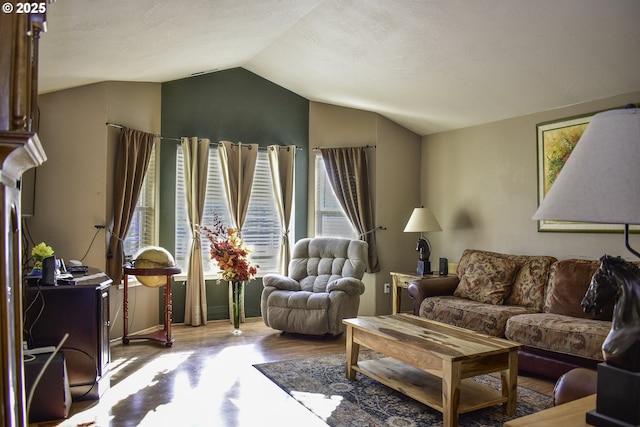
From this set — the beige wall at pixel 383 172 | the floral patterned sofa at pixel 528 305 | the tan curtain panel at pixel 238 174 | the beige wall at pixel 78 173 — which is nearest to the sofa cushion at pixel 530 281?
the floral patterned sofa at pixel 528 305

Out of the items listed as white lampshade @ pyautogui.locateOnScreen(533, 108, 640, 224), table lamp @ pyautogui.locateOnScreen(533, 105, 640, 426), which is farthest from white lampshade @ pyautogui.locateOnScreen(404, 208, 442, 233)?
white lampshade @ pyautogui.locateOnScreen(533, 108, 640, 224)

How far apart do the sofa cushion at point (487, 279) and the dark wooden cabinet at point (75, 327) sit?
11.0 feet

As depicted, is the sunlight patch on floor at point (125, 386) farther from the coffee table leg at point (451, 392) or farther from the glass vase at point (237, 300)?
the coffee table leg at point (451, 392)

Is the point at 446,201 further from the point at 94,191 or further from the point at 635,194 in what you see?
the point at 635,194

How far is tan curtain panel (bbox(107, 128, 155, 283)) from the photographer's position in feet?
16.0

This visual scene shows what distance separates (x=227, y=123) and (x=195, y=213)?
47.5 inches

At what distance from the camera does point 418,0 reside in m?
3.55

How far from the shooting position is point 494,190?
5.29 metres

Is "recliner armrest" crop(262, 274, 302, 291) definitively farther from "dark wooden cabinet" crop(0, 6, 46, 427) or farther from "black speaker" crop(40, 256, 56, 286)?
"dark wooden cabinet" crop(0, 6, 46, 427)

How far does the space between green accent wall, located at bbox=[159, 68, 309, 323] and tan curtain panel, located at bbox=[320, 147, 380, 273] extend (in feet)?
1.56

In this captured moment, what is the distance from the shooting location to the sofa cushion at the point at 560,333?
335 centimetres

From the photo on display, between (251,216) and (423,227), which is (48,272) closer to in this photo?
(251,216)

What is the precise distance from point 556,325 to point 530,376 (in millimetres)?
546

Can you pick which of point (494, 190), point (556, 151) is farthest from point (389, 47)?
point (494, 190)
